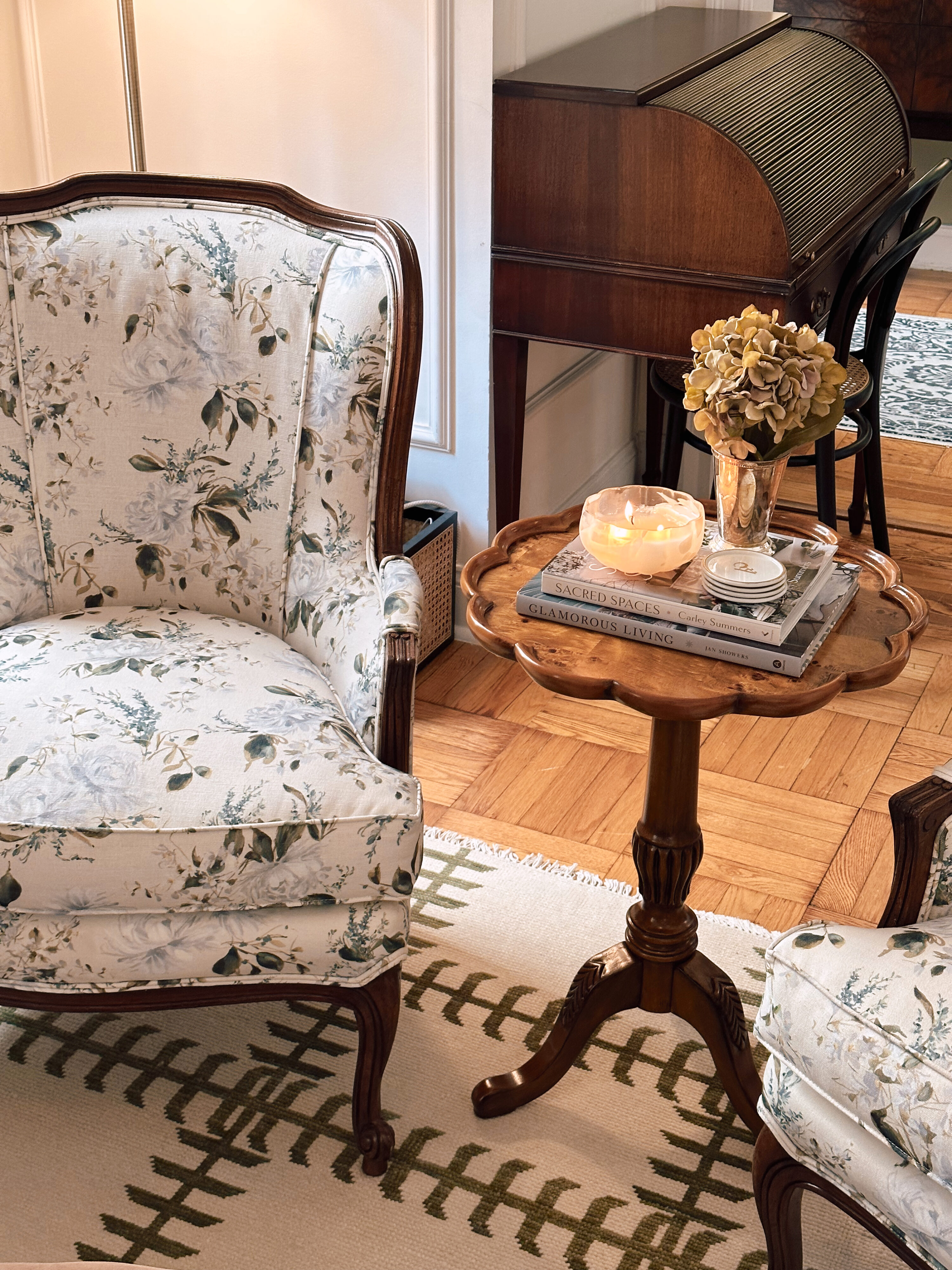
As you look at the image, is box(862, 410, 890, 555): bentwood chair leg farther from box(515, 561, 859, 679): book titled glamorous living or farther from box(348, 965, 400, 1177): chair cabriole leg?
box(348, 965, 400, 1177): chair cabriole leg

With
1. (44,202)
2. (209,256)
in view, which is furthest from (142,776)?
(44,202)

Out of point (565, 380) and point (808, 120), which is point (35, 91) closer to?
point (565, 380)

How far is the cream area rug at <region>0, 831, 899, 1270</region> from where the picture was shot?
143 centimetres

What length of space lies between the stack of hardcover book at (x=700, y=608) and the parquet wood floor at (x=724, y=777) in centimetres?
71

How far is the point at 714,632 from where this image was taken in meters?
1.32

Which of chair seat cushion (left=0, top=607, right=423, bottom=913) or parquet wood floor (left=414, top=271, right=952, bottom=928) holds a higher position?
chair seat cushion (left=0, top=607, right=423, bottom=913)

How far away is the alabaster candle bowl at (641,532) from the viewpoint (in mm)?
1372

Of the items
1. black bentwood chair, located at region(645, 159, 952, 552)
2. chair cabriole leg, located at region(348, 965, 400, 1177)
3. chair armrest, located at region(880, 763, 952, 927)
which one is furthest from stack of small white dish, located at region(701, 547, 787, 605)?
black bentwood chair, located at region(645, 159, 952, 552)

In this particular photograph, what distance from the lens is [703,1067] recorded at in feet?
5.48

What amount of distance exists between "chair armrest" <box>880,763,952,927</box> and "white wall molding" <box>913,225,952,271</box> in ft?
14.8

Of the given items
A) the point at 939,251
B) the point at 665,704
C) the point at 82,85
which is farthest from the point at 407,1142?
the point at 939,251

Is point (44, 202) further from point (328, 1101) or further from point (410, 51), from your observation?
point (328, 1101)

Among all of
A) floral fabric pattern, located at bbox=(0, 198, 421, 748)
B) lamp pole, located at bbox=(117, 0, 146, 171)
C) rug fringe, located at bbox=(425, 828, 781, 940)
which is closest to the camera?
floral fabric pattern, located at bbox=(0, 198, 421, 748)

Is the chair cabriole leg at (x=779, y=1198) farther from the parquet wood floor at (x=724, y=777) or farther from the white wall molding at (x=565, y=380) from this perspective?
the white wall molding at (x=565, y=380)
